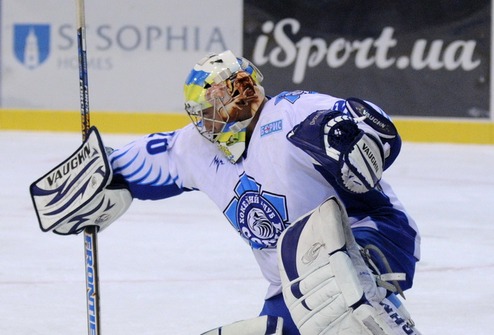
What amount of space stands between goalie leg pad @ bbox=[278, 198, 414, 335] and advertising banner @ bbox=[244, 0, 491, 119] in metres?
5.31

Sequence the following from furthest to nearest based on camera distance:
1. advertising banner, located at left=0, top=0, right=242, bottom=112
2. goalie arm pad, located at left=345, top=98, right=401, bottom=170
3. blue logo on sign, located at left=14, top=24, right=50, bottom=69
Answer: blue logo on sign, located at left=14, top=24, right=50, bottom=69 → advertising banner, located at left=0, top=0, right=242, bottom=112 → goalie arm pad, located at left=345, top=98, right=401, bottom=170

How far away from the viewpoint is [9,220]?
5082 mm

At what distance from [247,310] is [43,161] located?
3.34 metres

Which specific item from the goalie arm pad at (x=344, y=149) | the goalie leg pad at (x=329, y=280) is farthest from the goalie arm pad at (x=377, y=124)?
the goalie leg pad at (x=329, y=280)

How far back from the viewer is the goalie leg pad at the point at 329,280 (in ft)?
7.43

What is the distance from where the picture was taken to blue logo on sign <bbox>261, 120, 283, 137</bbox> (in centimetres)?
255

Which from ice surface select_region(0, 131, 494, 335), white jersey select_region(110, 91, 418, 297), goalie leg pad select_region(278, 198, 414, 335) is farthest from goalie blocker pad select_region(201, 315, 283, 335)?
ice surface select_region(0, 131, 494, 335)

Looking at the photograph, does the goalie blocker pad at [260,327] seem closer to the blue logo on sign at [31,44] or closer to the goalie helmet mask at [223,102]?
the goalie helmet mask at [223,102]

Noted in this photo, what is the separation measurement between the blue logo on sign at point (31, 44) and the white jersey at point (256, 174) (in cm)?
551

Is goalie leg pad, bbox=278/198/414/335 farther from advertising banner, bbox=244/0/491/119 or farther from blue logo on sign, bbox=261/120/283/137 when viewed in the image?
advertising banner, bbox=244/0/491/119

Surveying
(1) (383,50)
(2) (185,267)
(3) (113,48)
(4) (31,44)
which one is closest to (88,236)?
(2) (185,267)

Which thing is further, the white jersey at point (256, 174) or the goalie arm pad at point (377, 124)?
the white jersey at point (256, 174)

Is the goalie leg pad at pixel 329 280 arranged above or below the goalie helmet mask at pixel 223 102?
below

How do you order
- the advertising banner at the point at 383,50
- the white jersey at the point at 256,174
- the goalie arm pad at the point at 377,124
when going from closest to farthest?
the goalie arm pad at the point at 377,124 → the white jersey at the point at 256,174 → the advertising banner at the point at 383,50
